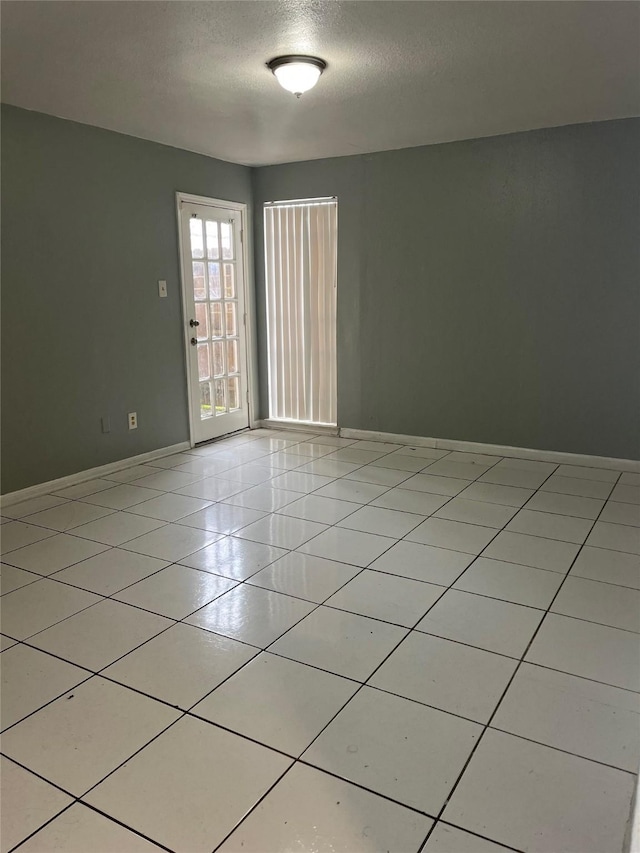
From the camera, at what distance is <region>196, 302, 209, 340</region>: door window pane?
531cm

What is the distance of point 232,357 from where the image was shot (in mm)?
5797

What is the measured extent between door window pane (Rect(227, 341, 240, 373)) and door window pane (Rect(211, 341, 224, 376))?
0.09m

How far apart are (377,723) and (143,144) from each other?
4.22 metres

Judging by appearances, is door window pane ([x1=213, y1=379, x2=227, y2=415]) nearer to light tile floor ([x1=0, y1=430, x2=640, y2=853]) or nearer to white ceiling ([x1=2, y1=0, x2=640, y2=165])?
light tile floor ([x1=0, y1=430, x2=640, y2=853])

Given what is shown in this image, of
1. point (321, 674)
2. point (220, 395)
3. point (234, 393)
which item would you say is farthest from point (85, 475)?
point (321, 674)

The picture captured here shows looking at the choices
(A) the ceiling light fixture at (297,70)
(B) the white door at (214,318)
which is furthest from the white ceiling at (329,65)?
(B) the white door at (214,318)

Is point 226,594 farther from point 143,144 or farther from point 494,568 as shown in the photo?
point 143,144

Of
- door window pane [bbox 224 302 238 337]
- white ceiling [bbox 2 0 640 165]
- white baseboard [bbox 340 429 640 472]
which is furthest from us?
door window pane [bbox 224 302 238 337]

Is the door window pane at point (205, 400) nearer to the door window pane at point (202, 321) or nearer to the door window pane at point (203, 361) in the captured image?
the door window pane at point (203, 361)

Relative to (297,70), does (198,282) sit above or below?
below

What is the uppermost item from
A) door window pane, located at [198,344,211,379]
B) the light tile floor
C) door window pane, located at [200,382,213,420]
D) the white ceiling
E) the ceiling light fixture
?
the white ceiling

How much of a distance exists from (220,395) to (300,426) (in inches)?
31.7

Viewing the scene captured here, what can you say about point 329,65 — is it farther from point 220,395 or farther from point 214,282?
point 220,395

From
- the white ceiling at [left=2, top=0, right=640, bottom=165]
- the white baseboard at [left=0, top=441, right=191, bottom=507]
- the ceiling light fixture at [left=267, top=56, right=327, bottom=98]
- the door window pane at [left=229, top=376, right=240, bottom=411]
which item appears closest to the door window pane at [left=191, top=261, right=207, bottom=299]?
the door window pane at [left=229, top=376, right=240, bottom=411]
